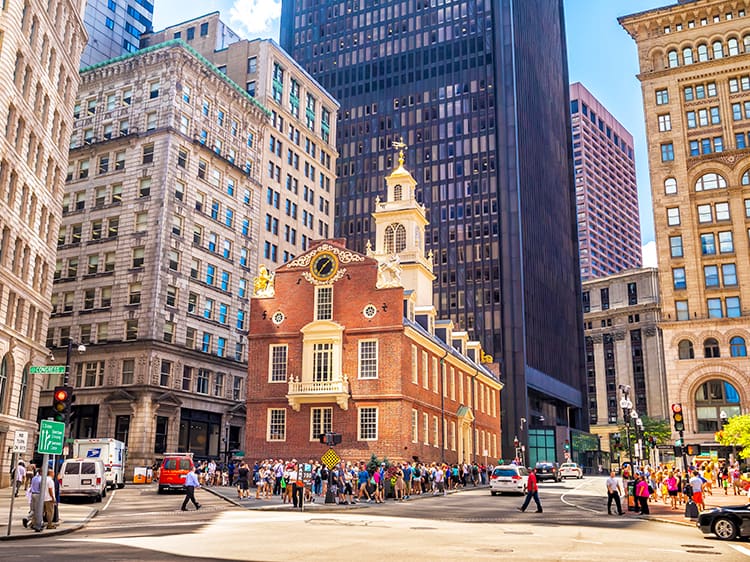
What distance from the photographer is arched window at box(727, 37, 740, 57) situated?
80938mm

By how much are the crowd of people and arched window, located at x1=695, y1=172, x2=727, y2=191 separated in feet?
153

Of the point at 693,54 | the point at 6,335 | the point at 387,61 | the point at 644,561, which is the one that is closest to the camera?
the point at 644,561

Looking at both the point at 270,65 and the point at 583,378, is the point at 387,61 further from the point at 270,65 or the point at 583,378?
the point at 583,378

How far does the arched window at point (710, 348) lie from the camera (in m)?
75.3

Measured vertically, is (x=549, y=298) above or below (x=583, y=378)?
above

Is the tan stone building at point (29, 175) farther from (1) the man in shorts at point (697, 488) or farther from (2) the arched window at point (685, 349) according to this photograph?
(2) the arched window at point (685, 349)

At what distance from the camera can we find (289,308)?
52.0 metres

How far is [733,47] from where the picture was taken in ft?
266

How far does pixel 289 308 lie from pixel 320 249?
4715 millimetres

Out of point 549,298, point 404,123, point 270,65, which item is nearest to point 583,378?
point 549,298

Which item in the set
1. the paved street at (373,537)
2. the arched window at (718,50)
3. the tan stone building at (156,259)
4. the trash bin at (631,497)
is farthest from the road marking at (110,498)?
the arched window at (718,50)

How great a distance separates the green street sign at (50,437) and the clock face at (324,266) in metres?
28.9

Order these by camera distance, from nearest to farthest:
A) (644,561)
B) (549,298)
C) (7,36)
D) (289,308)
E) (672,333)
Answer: (644,561) < (7,36) < (289,308) < (672,333) < (549,298)

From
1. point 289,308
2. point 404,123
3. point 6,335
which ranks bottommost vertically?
point 6,335
